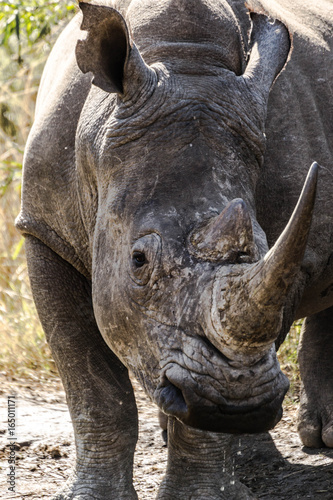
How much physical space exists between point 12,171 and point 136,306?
5351 mm

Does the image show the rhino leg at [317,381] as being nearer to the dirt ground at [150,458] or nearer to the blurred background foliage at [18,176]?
the dirt ground at [150,458]

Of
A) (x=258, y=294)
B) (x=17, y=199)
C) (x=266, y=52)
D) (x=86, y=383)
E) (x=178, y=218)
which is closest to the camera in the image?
(x=258, y=294)

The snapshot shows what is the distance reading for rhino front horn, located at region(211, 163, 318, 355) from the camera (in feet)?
9.17

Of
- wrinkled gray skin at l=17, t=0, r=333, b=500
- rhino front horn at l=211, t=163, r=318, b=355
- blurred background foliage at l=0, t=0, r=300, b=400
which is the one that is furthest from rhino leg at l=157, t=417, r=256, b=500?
blurred background foliage at l=0, t=0, r=300, b=400

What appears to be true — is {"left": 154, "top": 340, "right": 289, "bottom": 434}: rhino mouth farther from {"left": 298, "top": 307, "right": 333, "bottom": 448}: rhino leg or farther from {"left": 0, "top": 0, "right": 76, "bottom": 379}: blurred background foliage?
{"left": 0, "top": 0, "right": 76, "bottom": 379}: blurred background foliage

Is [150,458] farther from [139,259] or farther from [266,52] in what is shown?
[266,52]

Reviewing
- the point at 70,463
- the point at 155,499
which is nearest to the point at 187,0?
the point at 155,499

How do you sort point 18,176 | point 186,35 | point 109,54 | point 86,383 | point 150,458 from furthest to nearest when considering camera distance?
point 18,176 → point 150,458 → point 86,383 → point 186,35 → point 109,54

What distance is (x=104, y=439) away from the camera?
412 centimetres

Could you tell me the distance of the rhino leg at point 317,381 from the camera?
16.8 ft

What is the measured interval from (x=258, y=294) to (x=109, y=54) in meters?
1.26

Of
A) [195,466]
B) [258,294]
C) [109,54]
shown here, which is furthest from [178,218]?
[195,466]

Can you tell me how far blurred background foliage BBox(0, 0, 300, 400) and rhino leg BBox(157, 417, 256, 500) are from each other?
2057 mm

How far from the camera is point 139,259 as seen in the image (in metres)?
3.36
